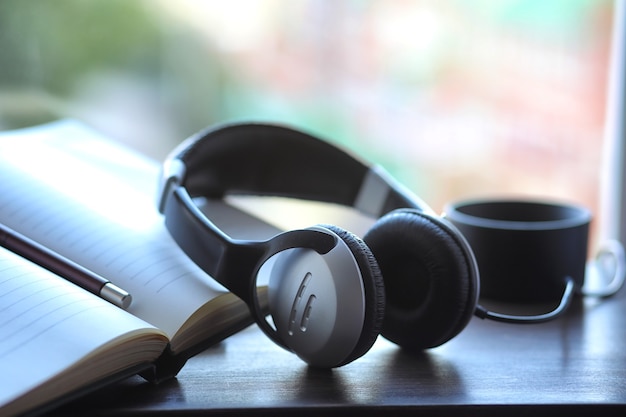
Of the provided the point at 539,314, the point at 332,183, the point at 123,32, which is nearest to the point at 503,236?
the point at 539,314

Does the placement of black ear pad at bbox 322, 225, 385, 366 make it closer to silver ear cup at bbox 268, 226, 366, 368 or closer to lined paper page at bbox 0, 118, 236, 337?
silver ear cup at bbox 268, 226, 366, 368

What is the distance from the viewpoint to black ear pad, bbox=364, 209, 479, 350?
536mm

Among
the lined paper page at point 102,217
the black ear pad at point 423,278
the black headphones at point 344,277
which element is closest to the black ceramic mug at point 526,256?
the black headphones at point 344,277

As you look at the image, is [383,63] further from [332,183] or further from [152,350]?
[152,350]

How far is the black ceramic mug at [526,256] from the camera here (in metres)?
0.68

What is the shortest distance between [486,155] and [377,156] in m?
0.16

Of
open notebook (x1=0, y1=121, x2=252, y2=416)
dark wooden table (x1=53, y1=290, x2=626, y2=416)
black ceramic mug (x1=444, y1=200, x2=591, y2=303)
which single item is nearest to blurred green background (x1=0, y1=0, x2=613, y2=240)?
open notebook (x1=0, y1=121, x2=252, y2=416)

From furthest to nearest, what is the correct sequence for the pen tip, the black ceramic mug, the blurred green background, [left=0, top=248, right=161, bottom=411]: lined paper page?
1. the blurred green background
2. the black ceramic mug
3. the pen tip
4. [left=0, top=248, right=161, bottom=411]: lined paper page

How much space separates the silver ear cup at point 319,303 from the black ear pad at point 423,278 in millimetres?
74

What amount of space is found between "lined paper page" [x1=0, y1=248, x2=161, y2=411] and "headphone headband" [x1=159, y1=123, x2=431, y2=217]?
21 centimetres

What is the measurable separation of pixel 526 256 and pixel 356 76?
0.40 meters

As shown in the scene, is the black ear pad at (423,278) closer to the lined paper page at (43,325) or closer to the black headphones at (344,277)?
the black headphones at (344,277)

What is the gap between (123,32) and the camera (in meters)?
0.95

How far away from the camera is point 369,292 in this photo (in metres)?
0.49
